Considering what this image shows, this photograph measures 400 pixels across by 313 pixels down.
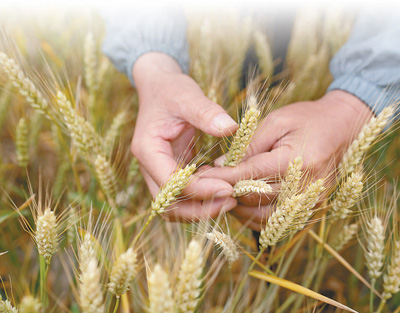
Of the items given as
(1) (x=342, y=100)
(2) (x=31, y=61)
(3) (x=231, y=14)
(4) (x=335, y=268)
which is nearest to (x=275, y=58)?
(3) (x=231, y=14)

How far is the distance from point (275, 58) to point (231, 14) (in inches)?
12.6

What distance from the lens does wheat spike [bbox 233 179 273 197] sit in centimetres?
60

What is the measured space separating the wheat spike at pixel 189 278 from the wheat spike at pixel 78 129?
0.43 meters

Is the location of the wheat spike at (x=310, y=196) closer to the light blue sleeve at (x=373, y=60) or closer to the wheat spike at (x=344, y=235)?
the wheat spike at (x=344, y=235)

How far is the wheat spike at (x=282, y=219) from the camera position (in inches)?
22.7

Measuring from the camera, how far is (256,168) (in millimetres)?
737

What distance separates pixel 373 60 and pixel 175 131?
644 millimetres

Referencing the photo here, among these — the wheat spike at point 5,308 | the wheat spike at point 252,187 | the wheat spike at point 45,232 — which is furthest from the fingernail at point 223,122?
the wheat spike at point 5,308

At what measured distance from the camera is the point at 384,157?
3.55 ft

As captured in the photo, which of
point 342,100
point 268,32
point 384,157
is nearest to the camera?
point 342,100

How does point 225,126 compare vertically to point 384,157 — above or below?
below

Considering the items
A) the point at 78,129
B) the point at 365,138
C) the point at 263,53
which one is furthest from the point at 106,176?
the point at 263,53

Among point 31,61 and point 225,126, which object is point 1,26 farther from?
point 225,126

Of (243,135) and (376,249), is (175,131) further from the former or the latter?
(376,249)
